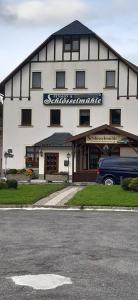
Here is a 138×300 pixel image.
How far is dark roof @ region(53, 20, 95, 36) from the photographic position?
45.7 meters

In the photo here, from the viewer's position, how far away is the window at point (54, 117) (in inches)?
1841

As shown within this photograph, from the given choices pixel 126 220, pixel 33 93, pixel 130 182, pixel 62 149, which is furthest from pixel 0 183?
pixel 33 93

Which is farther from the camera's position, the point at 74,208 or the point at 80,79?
the point at 80,79

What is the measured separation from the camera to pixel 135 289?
763cm

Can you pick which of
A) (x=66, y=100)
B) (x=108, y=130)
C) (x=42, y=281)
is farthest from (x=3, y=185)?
(x=42, y=281)

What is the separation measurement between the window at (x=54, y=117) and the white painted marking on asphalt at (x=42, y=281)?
126ft

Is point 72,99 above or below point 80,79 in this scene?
below

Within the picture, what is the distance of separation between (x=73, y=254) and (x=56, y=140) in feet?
114

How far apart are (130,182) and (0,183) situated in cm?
675

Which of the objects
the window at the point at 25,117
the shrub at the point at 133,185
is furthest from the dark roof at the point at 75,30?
the shrub at the point at 133,185

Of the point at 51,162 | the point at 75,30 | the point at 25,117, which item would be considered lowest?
the point at 51,162

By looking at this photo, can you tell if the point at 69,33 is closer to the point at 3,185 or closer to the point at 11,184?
the point at 11,184

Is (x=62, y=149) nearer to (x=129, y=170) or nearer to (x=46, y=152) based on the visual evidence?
(x=46, y=152)

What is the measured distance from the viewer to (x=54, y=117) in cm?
4688
